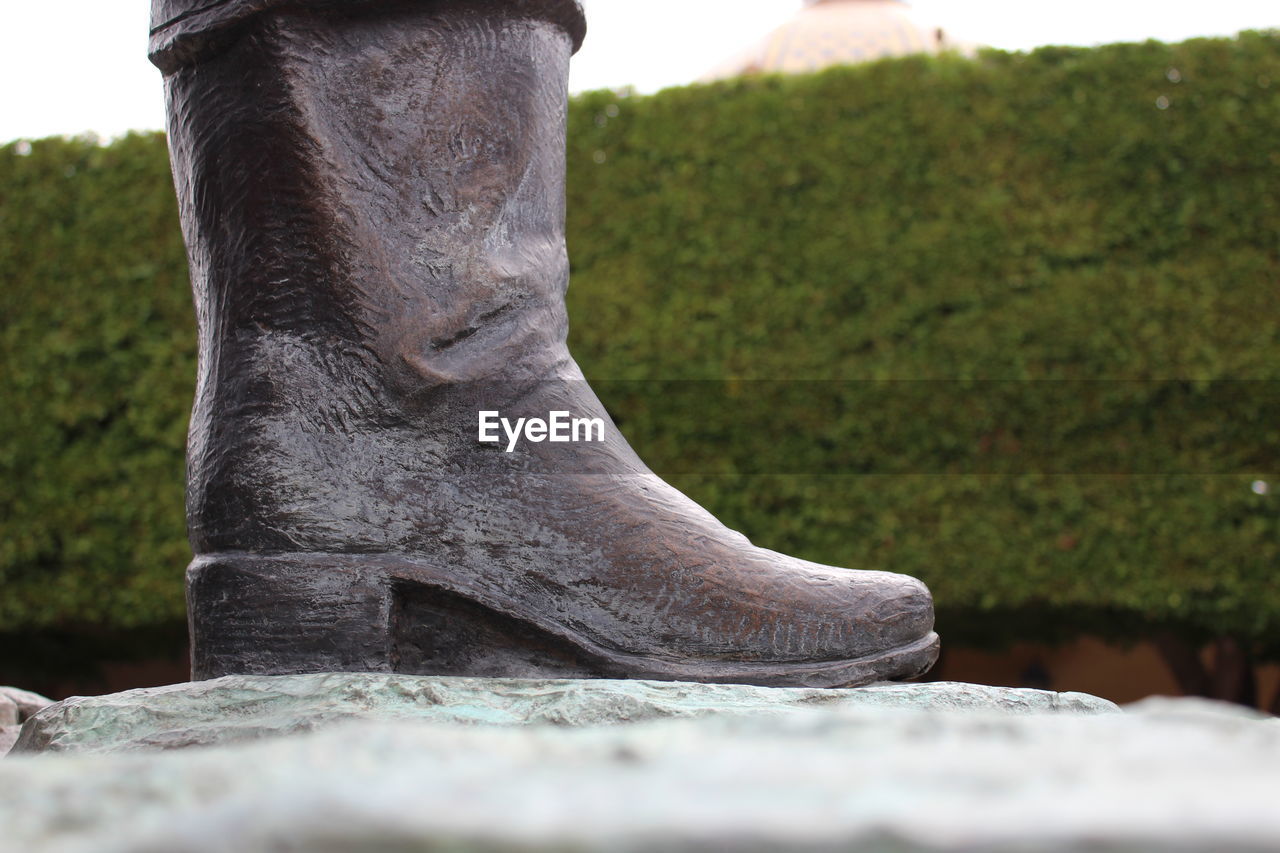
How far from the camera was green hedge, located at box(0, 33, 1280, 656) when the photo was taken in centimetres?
479

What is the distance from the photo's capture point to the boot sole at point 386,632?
1.43m

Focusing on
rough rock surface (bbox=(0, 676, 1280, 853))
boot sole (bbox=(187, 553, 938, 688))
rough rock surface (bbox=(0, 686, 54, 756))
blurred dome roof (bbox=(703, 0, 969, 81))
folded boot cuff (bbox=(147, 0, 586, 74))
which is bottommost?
rough rock surface (bbox=(0, 686, 54, 756))

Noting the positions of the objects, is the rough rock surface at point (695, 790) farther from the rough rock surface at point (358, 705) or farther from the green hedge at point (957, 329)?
the green hedge at point (957, 329)

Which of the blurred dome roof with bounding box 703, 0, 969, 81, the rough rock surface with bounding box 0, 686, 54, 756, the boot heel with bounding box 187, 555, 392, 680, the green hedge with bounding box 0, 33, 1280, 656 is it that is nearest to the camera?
the boot heel with bounding box 187, 555, 392, 680

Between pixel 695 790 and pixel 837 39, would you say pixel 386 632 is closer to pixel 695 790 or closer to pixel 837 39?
pixel 695 790

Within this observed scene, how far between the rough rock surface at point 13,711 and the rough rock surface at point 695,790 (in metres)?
1.37

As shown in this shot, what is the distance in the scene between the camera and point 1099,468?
4.83 meters

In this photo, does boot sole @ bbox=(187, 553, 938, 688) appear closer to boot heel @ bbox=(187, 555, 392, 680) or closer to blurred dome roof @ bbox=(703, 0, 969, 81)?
boot heel @ bbox=(187, 555, 392, 680)

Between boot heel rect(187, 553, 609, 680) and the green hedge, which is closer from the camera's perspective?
boot heel rect(187, 553, 609, 680)

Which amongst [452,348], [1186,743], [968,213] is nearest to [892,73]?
[968,213]

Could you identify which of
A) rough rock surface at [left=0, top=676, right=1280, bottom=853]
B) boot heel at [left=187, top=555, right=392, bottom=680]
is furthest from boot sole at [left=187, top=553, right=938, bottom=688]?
rough rock surface at [left=0, top=676, right=1280, bottom=853]

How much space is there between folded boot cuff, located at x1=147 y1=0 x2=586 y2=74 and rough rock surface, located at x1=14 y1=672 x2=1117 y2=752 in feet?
2.55

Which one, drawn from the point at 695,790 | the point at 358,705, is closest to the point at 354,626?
the point at 358,705

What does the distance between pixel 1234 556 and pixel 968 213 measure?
172cm
